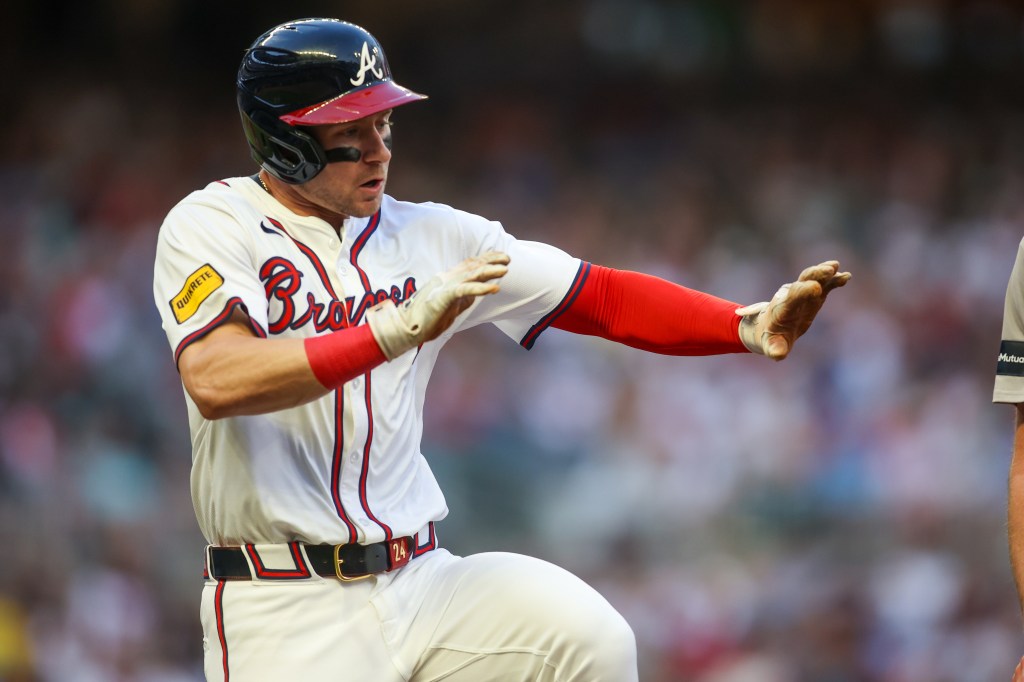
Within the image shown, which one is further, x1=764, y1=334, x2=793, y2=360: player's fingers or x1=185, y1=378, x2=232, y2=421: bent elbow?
x1=764, y1=334, x2=793, y2=360: player's fingers

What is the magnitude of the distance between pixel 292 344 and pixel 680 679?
17.1ft

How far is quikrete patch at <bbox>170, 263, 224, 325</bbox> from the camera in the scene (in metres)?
2.92

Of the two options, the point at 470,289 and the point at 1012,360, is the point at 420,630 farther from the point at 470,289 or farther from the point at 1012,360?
the point at 1012,360

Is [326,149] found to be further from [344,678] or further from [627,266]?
[627,266]

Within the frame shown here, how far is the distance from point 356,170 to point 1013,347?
174 cm

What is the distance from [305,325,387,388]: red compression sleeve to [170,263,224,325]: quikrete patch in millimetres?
332

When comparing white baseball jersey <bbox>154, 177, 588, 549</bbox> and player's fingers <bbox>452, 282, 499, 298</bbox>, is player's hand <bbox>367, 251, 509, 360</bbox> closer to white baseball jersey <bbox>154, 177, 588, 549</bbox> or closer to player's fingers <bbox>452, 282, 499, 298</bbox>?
player's fingers <bbox>452, 282, 499, 298</bbox>

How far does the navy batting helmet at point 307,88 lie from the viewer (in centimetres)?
317

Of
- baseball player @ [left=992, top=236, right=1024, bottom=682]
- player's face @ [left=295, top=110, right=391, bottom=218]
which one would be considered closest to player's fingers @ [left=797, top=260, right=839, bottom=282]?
baseball player @ [left=992, top=236, right=1024, bottom=682]

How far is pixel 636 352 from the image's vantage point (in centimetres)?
866

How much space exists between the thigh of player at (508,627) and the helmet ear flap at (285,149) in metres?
1.07

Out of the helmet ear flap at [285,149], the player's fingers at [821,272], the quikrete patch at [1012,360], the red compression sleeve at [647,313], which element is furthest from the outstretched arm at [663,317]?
the helmet ear flap at [285,149]

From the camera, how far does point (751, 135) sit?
10750 millimetres

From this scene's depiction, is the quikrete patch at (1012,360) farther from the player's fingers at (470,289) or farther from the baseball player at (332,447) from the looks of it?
the player's fingers at (470,289)
